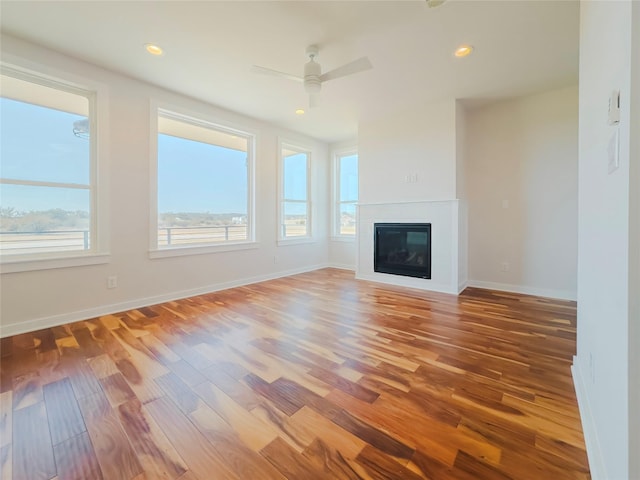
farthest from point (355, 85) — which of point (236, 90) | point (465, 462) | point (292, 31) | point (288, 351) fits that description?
point (465, 462)

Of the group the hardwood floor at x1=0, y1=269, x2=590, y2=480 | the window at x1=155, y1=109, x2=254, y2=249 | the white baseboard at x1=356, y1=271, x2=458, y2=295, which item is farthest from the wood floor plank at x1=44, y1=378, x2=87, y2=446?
the white baseboard at x1=356, y1=271, x2=458, y2=295

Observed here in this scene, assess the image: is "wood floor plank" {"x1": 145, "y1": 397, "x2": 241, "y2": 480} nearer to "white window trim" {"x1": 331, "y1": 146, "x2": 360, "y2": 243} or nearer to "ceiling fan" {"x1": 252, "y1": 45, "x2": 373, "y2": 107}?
"ceiling fan" {"x1": 252, "y1": 45, "x2": 373, "y2": 107}

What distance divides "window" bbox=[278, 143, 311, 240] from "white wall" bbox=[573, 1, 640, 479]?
13.7 ft

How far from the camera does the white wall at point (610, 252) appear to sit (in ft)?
2.29

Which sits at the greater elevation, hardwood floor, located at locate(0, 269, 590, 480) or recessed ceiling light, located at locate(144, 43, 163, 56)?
recessed ceiling light, located at locate(144, 43, 163, 56)

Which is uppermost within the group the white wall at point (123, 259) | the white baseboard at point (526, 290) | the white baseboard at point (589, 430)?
the white wall at point (123, 259)

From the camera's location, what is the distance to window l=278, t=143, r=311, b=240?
5.10m

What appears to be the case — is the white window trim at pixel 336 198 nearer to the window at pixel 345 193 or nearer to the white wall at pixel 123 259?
the window at pixel 345 193

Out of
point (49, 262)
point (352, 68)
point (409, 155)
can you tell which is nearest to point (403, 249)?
point (409, 155)

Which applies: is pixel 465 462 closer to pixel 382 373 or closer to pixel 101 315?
pixel 382 373

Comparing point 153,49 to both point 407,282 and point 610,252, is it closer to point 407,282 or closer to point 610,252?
point 610,252

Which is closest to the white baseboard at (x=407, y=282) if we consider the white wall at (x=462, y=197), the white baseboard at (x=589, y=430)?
the white wall at (x=462, y=197)

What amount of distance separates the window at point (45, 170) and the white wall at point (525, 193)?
16.1 ft

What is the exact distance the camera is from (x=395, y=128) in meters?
4.18
